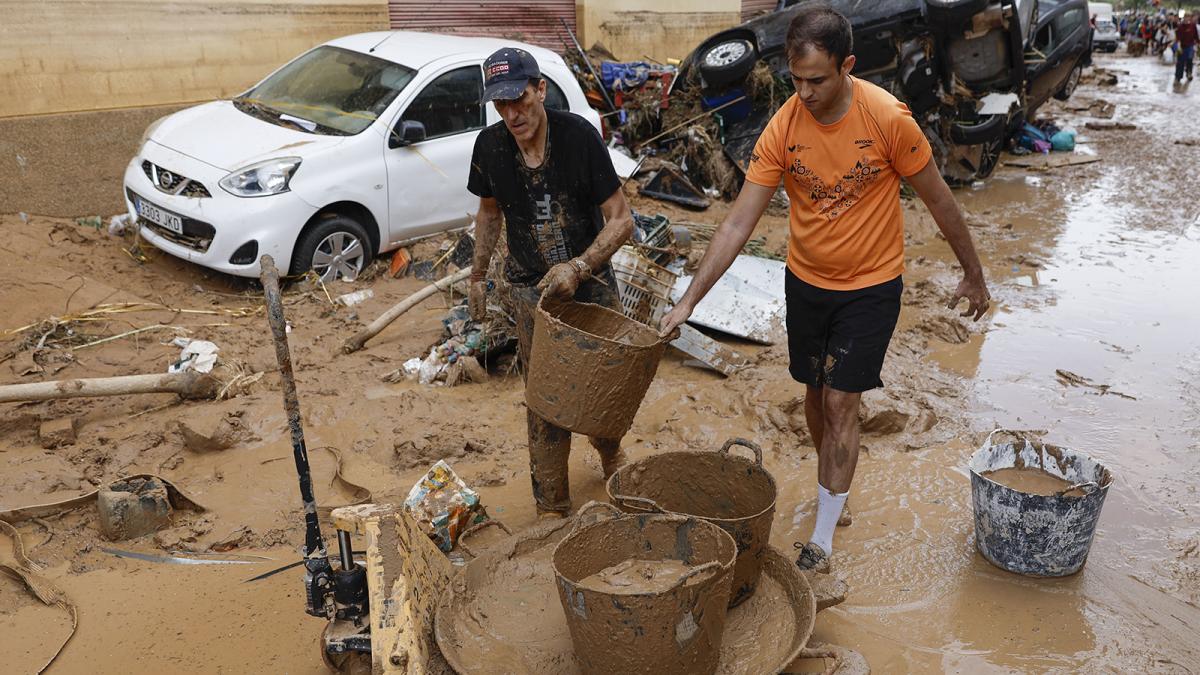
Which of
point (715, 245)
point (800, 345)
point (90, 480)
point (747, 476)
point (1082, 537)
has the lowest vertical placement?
point (90, 480)

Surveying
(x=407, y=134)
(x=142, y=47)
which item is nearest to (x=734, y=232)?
(x=407, y=134)

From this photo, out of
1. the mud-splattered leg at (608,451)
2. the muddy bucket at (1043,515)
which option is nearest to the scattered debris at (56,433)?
the mud-splattered leg at (608,451)

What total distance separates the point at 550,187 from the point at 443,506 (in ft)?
4.55

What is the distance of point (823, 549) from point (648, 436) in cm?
157

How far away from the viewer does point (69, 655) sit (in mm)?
3389

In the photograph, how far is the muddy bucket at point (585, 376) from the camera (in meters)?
3.31

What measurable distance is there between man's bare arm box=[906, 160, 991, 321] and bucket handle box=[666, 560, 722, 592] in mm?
1613

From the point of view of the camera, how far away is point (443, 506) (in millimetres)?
3879

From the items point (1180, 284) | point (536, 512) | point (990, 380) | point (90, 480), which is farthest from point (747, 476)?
point (1180, 284)

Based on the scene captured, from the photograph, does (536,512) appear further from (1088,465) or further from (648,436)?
(1088,465)

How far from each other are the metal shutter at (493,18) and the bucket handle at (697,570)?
9.48 meters

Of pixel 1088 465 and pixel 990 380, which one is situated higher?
pixel 1088 465

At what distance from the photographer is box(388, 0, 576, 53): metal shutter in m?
10.9

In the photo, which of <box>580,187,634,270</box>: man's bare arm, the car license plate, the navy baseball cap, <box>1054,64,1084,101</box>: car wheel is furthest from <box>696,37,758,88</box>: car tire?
the navy baseball cap
